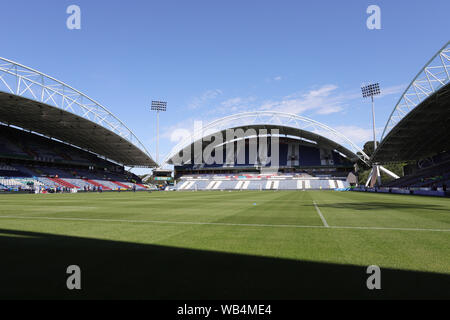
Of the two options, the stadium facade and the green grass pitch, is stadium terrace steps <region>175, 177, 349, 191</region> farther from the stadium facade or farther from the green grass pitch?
the green grass pitch

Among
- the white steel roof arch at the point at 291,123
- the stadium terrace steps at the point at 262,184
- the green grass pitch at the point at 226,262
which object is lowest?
the stadium terrace steps at the point at 262,184

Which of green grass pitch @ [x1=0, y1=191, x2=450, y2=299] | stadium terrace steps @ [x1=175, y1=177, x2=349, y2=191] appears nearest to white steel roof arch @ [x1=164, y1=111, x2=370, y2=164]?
stadium terrace steps @ [x1=175, y1=177, x2=349, y2=191]

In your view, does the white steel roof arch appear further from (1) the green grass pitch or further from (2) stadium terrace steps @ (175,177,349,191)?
(1) the green grass pitch

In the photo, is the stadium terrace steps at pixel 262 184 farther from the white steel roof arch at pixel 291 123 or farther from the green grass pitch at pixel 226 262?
the green grass pitch at pixel 226 262

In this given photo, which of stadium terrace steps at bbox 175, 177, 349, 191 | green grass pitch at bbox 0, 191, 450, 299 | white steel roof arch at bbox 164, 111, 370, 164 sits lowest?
stadium terrace steps at bbox 175, 177, 349, 191

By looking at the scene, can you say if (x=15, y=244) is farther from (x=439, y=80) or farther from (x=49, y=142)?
(x=49, y=142)

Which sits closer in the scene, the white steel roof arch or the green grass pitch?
the green grass pitch

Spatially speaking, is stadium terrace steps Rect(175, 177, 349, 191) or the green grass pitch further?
stadium terrace steps Rect(175, 177, 349, 191)

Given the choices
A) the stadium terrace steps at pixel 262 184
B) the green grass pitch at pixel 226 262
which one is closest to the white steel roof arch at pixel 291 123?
the stadium terrace steps at pixel 262 184

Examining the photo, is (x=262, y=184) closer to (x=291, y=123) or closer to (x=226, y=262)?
(x=291, y=123)

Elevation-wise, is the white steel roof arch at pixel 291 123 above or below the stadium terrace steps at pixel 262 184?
above

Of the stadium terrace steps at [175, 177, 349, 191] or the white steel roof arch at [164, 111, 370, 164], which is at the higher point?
the white steel roof arch at [164, 111, 370, 164]
